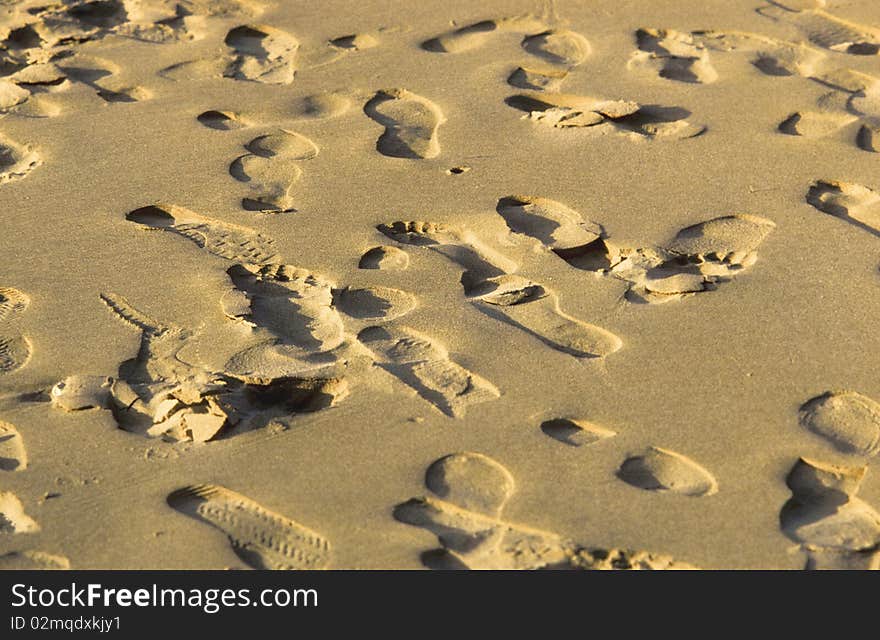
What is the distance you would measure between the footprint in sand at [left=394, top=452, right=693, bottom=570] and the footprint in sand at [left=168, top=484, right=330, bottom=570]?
0.18 metres

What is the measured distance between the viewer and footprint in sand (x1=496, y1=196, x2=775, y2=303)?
2631 mm

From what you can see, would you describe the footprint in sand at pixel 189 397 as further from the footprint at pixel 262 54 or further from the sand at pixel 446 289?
the footprint at pixel 262 54

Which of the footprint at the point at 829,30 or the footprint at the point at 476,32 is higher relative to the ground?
the footprint at the point at 829,30

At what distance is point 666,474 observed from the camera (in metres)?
2.18

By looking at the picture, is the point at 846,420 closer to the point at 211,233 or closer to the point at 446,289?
the point at 446,289

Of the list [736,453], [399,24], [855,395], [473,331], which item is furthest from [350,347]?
[399,24]

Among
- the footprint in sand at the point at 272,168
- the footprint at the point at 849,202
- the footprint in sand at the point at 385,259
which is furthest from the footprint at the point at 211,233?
the footprint at the point at 849,202

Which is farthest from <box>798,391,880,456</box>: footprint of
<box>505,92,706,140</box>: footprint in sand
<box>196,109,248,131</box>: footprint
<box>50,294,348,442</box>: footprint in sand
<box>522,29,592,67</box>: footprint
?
<box>196,109,248,131</box>: footprint

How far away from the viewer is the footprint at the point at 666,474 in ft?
7.06

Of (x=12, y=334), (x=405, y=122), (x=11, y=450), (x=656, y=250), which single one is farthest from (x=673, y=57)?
(x=11, y=450)

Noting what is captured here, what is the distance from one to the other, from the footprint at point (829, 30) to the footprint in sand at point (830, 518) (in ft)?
6.17

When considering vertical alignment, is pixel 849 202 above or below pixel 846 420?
above

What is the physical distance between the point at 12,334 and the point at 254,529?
2.75ft
